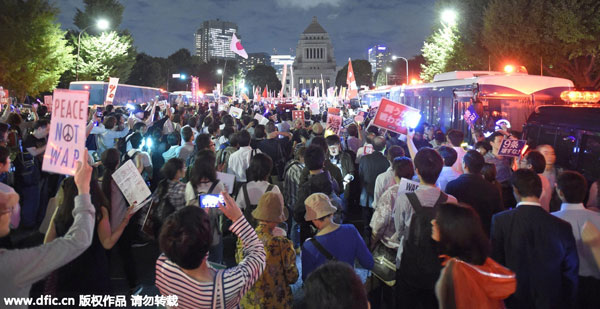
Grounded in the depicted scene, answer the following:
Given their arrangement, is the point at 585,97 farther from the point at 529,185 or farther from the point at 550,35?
the point at 550,35

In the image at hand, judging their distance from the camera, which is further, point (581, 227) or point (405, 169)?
point (405, 169)

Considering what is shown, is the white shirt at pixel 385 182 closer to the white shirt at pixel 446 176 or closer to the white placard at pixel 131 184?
the white shirt at pixel 446 176

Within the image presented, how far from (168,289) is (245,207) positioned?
97.7 inches

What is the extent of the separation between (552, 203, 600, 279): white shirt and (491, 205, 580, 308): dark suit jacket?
272 mm

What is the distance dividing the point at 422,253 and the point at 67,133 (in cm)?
299

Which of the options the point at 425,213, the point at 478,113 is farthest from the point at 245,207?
the point at 478,113

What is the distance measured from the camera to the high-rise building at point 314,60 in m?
142

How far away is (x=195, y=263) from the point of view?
240 centimetres

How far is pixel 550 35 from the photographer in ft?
66.8

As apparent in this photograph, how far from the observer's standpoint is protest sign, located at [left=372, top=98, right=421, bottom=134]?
6.16 metres

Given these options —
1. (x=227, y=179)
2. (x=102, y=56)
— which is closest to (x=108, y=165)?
(x=227, y=179)

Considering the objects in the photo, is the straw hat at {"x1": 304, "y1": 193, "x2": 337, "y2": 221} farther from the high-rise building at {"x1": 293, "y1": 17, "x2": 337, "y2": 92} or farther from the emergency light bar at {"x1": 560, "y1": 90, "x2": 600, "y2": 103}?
the high-rise building at {"x1": 293, "y1": 17, "x2": 337, "y2": 92}

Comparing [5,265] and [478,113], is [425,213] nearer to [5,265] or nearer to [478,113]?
[5,265]

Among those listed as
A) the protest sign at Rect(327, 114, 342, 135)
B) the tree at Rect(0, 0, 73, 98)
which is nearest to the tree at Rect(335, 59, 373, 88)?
the tree at Rect(0, 0, 73, 98)
